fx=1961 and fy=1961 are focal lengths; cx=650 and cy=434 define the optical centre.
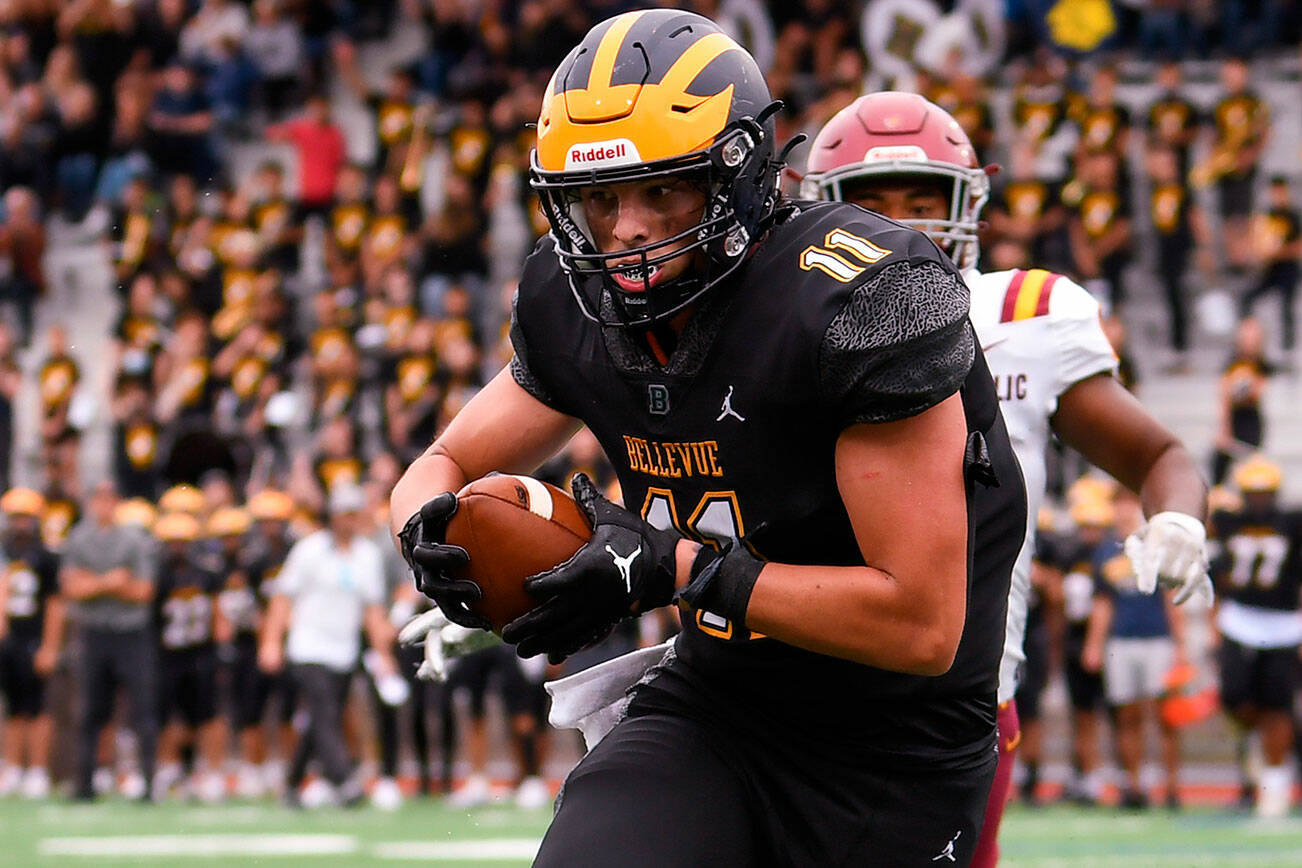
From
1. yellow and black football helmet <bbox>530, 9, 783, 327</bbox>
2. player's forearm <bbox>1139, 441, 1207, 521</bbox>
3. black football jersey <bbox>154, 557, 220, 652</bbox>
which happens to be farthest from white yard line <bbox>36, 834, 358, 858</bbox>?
yellow and black football helmet <bbox>530, 9, 783, 327</bbox>

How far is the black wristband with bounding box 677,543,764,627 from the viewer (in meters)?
2.58

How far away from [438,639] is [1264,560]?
776cm

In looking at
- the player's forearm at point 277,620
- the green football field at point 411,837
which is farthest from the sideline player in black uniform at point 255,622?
the green football field at point 411,837

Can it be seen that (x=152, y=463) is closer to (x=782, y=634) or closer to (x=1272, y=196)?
(x=1272, y=196)

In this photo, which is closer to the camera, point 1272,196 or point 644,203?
point 644,203

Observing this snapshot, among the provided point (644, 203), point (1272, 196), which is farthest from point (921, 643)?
point (1272, 196)

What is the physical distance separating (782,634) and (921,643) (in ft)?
0.60

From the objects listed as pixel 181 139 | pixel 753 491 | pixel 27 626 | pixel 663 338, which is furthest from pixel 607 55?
pixel 181 139

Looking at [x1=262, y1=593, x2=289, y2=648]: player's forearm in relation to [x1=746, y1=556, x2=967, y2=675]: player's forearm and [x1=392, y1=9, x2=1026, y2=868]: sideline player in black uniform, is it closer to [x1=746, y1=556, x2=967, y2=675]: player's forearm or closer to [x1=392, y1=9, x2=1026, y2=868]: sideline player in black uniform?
[x1=392, y1=9, x2=1026, y2=868]: sideline player in black uniform

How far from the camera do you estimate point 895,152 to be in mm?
3770

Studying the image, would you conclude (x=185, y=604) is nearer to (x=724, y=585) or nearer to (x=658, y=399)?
(x=658, y=399)

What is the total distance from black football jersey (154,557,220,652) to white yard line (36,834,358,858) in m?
2.40

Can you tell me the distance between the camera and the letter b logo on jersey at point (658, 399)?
276 centimetres

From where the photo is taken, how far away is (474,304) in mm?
13656
